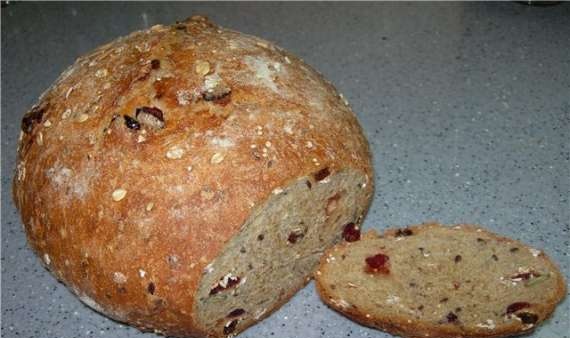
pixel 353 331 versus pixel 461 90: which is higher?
pixel 461 90

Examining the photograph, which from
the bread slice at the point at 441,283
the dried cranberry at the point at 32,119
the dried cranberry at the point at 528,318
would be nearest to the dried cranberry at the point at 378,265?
the bread slice at the point at 441,283

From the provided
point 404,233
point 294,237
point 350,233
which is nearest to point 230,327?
point 294,237

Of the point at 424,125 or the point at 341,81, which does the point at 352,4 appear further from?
the point at 424,125

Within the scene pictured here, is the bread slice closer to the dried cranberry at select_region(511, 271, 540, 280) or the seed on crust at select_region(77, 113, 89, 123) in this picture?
the dried cranberry at select_region(511, 271, 540, 280)

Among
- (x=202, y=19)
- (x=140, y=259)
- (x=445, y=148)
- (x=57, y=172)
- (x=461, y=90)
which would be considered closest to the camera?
(x=140, y=259)

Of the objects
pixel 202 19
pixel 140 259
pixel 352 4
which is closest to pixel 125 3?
pixel 352 4

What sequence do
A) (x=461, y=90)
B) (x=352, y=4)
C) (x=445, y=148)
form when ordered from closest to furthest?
(x=445, y=148) < (x=461, y=90) < (x=352, y=4)
